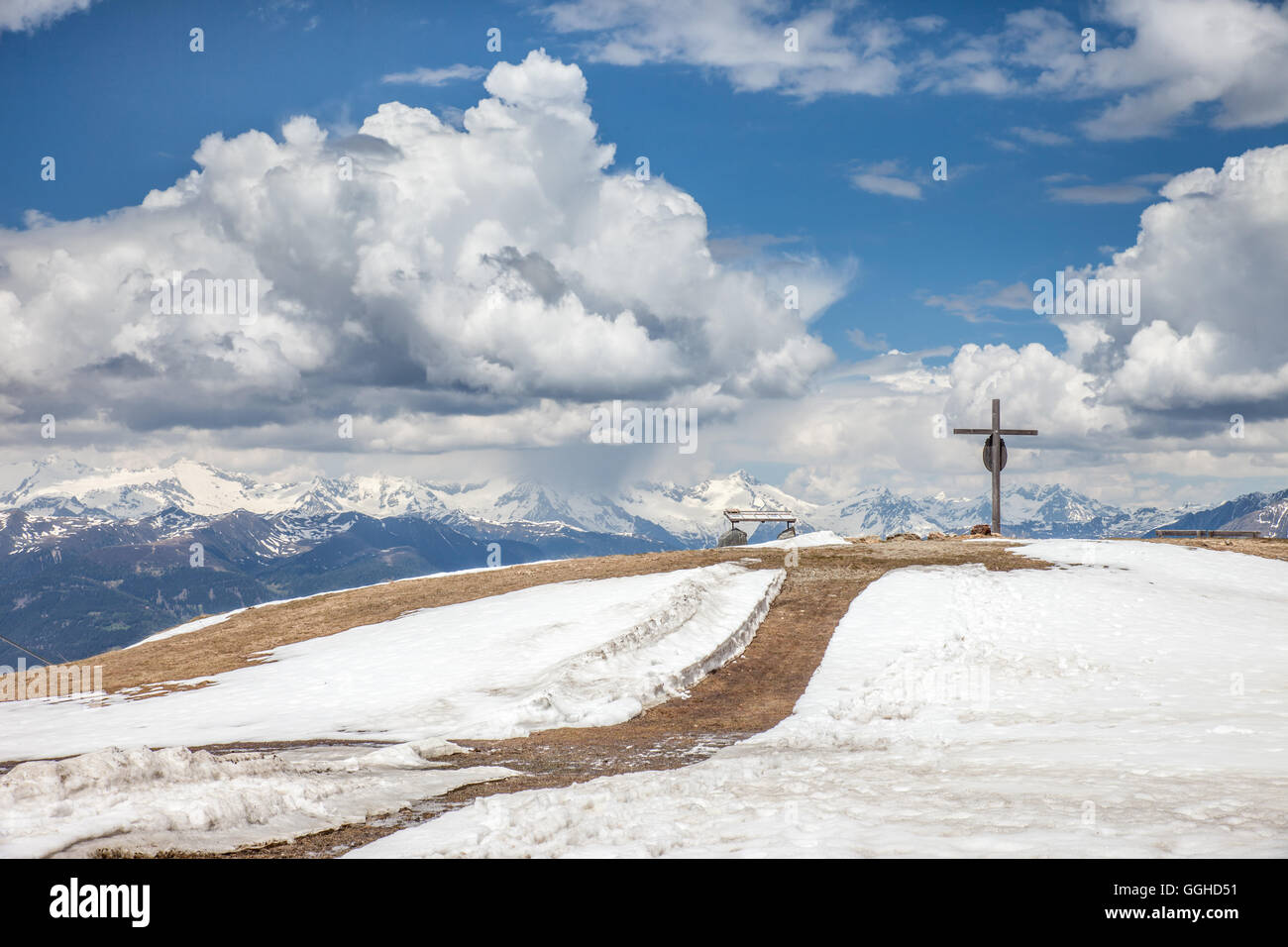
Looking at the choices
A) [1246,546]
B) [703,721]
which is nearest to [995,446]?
[1246,546]

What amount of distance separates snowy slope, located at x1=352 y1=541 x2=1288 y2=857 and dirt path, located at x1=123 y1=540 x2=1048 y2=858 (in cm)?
82

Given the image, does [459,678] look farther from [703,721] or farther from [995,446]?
[995,446]

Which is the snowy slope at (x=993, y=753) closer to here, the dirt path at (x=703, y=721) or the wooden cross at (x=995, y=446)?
the dirt path at (x=703, y=721)

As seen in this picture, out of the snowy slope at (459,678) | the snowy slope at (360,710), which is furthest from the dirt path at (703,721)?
the snowy slope at (459,678)

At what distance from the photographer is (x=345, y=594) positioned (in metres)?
47.5

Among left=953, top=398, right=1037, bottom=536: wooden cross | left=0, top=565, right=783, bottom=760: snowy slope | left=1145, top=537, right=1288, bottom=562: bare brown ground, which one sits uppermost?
left=953, top=398, right=1037, bottom=536: wooden cross

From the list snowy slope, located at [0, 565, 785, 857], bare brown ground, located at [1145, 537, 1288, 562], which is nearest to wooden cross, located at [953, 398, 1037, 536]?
bare brown ground, located at [1145, 537, 1288, 562]

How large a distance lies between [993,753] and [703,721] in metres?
7.70

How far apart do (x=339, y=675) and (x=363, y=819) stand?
1814cm

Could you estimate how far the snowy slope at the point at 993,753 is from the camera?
382 inches

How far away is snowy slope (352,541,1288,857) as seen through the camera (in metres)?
9.71

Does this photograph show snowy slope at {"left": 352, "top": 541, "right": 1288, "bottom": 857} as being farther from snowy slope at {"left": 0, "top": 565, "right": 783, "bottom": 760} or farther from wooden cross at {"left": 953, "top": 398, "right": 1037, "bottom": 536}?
wooden cross at {"left": 953, "top": 398, "right": 1037, "bottom": 536}

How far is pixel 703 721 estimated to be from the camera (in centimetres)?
2188
